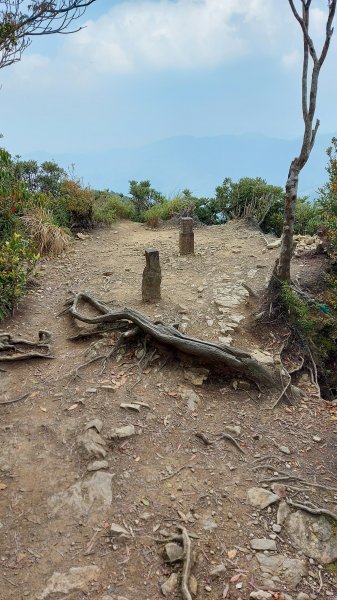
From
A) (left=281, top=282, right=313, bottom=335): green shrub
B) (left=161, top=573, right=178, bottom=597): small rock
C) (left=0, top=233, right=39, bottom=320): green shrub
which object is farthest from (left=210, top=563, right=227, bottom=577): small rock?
(left=0, top=233, right=39, bottom=320): green shrub

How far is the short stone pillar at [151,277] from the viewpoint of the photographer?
6.20 meters

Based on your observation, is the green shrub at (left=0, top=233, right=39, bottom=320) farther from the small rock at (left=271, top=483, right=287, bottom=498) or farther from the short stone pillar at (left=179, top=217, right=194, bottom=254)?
the small rock at (left=271, top=483, right=287, bottom=498)

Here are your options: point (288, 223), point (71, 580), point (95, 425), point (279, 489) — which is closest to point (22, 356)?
point (95, 425)

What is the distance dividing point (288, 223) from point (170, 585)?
4160mm

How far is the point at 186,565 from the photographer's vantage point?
276 centimetres

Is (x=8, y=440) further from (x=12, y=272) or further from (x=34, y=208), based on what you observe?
(x=34, y=208)

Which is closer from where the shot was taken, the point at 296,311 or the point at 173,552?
the point at 173,552

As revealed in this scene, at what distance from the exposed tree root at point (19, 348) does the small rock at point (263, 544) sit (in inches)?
121

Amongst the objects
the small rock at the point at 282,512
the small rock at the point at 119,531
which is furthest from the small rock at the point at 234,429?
the small rock at the point at 119,531

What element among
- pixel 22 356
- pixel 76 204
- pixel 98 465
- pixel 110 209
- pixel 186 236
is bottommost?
pixel 98 465

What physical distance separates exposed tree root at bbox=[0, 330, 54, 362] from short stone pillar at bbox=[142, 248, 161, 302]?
1.65 meters

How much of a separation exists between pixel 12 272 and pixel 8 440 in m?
2.64

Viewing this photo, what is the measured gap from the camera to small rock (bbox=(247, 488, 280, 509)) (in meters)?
3.33

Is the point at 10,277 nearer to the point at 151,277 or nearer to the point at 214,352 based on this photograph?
the point at 151,277
